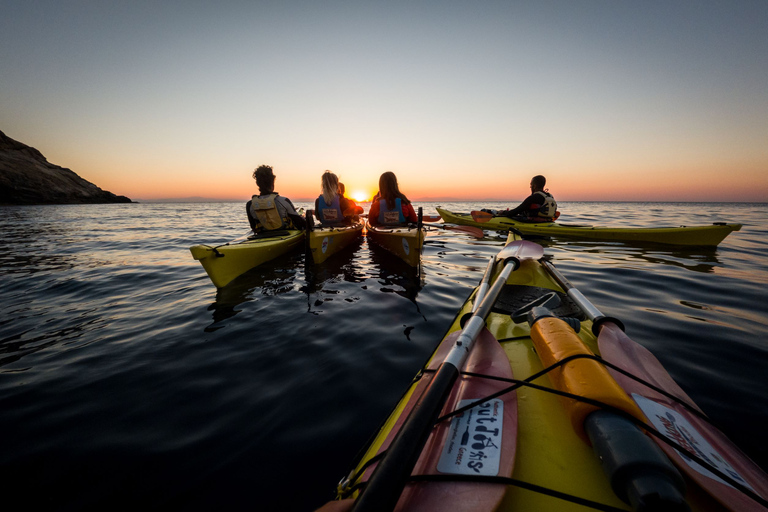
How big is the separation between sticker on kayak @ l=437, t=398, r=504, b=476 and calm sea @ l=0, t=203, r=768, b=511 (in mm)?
907

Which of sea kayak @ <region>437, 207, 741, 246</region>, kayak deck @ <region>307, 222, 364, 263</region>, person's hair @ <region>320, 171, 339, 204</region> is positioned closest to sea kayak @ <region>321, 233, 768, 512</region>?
kayak deck @ <region>307, 222, 364, 263</region>

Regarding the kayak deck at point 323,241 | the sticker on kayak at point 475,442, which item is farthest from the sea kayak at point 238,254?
the sticker on kayak at point 475,442

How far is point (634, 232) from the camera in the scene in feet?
27.1

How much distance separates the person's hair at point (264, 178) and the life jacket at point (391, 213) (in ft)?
9.47

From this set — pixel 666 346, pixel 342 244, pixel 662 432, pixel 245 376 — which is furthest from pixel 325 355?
pixel 342 244

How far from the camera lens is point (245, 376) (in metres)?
2.64

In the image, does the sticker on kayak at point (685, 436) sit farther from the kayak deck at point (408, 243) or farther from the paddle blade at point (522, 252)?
the kayak deck at point (408, 243)

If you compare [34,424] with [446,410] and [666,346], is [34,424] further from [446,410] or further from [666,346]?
[666,346]

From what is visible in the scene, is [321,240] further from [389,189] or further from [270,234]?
[389,189]

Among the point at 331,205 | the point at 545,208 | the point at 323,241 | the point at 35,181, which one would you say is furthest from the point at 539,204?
the point at 35,181

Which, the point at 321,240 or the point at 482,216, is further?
the point at 482,216

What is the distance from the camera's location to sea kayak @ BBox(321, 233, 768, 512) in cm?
89

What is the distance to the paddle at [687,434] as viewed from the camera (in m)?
0.96

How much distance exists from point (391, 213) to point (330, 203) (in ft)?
6.04
